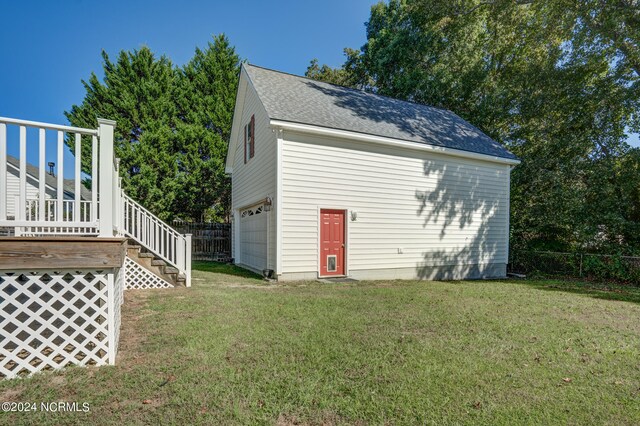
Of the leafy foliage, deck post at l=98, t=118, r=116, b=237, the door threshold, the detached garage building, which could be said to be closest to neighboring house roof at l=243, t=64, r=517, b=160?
the detached garage building

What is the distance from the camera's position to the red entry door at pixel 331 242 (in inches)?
347

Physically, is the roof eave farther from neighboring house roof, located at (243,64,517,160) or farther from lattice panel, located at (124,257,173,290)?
lattice panel, located at (124,257,173,290)

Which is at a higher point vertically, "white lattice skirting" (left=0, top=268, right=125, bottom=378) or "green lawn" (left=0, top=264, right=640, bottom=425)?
"white lattice skirting" (left=0, top=268, right=125, bottom=378)

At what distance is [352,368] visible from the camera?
3133mm

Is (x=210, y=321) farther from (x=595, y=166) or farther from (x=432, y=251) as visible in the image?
(x=595, y=166)

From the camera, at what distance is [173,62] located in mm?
19891

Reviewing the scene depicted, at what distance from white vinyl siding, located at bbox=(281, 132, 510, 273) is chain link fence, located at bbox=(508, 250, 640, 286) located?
6.83 feet

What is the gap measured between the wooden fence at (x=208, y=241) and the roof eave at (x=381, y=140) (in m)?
8.97

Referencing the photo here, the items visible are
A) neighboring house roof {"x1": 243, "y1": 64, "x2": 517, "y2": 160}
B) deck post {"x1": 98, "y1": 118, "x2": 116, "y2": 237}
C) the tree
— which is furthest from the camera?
the tree

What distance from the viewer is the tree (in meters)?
16.0

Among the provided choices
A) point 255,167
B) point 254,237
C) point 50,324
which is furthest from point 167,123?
point 50,324

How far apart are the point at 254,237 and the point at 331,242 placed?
2.97m

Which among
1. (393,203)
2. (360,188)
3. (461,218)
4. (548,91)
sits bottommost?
(461,218)

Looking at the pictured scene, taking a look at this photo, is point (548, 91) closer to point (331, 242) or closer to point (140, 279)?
point (331, 242)
